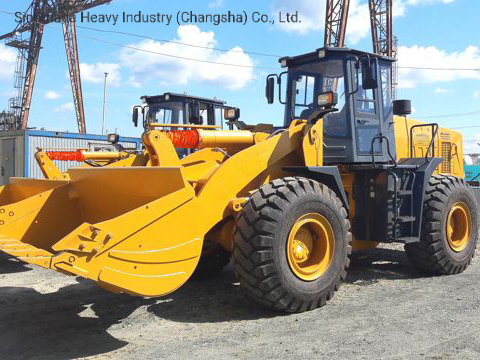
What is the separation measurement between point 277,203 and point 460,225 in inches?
136

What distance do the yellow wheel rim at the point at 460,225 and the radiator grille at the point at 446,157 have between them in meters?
1.34

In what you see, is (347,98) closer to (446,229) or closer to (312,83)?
(312,83)

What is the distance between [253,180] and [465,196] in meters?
3.21

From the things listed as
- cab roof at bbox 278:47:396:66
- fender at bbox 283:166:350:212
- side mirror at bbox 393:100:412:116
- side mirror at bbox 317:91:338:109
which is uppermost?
cab roof at bbox 278:47:396:66

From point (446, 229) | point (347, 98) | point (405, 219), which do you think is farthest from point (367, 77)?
point (446, 229)

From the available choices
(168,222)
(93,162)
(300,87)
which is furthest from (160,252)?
(93,162)

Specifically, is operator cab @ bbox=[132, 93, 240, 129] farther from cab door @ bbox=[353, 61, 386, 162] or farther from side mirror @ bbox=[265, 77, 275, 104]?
cab door @ bbox=[353, 61, 386, 162]

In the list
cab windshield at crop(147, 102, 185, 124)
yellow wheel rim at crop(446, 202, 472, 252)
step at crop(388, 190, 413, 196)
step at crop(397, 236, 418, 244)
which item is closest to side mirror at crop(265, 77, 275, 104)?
step at crop(388, 190, 413, 196)

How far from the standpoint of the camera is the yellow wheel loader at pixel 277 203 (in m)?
3.99

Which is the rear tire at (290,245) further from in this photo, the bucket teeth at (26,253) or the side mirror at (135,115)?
the side mirror at (135,115)

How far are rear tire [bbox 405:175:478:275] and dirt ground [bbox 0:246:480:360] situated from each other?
10.0 inches

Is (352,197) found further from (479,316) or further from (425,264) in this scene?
(479,316)

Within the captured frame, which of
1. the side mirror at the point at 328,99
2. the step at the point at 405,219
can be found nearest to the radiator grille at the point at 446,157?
the step at the point at 405,219

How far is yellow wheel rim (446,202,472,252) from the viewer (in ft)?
21.5
